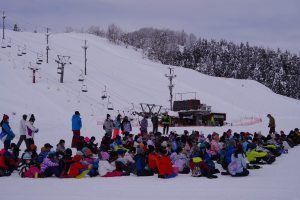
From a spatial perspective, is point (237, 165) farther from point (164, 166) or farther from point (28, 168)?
point (28, 168)

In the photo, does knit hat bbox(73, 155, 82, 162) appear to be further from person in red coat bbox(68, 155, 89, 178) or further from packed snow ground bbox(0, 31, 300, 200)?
packed snow ground bbox(0, 31, 300, 200)

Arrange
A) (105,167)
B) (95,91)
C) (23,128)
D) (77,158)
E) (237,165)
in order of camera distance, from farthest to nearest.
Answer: (95,91) < (23,128) < (105,167) < (77,158) < (237,165)

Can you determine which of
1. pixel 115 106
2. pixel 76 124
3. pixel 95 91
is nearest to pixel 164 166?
pixel 76 124

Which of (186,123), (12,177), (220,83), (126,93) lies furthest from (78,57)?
(12,177)

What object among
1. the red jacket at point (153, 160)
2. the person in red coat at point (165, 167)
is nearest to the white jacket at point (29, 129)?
the red jacket at point (153, 160)

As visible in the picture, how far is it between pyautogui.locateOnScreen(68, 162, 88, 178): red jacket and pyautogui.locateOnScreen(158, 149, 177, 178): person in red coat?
219 cm

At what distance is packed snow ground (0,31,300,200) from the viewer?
8.82 m

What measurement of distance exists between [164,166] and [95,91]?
37916mm

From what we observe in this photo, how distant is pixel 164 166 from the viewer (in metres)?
11.4

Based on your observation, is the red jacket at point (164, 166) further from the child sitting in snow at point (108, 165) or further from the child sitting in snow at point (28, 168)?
the child sitting in snow at point (28, 168)

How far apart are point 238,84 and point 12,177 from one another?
76.2 m

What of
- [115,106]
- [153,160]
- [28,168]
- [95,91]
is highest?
[95,91]

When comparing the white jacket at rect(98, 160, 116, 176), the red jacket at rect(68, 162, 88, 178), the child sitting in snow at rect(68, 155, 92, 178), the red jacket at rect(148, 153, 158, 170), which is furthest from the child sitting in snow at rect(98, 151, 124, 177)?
the red jacket at rect(148, 153, 158, 170)

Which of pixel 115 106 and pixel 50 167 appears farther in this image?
pixel 115 106
